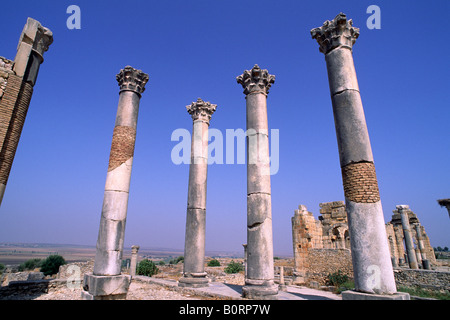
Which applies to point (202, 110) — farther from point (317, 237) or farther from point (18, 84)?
point (317, 237)

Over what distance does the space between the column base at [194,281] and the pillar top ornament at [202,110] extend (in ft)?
25.1

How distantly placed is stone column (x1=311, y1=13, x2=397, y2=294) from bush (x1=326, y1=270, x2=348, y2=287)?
11590 mm

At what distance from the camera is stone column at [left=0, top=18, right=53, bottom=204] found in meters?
8.20

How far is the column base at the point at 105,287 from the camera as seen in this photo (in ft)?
27.3

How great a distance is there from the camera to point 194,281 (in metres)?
11.4

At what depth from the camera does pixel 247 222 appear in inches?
379

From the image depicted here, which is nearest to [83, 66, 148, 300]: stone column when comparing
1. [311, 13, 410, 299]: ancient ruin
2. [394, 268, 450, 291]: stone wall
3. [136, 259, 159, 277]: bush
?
[311, 13, 410, 299]: ancient ruin

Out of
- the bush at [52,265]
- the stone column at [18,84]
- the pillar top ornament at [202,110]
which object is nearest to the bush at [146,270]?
the pillar top ornament at [202,110]

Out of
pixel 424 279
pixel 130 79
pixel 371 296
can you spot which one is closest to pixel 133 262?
pixel 130 79

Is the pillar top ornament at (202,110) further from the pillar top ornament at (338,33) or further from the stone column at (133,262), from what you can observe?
the stone column at (133,262)

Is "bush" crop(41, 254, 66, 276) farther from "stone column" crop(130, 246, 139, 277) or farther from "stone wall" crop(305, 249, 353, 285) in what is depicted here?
"stone wall" crop(305, 249, 353, 285)
